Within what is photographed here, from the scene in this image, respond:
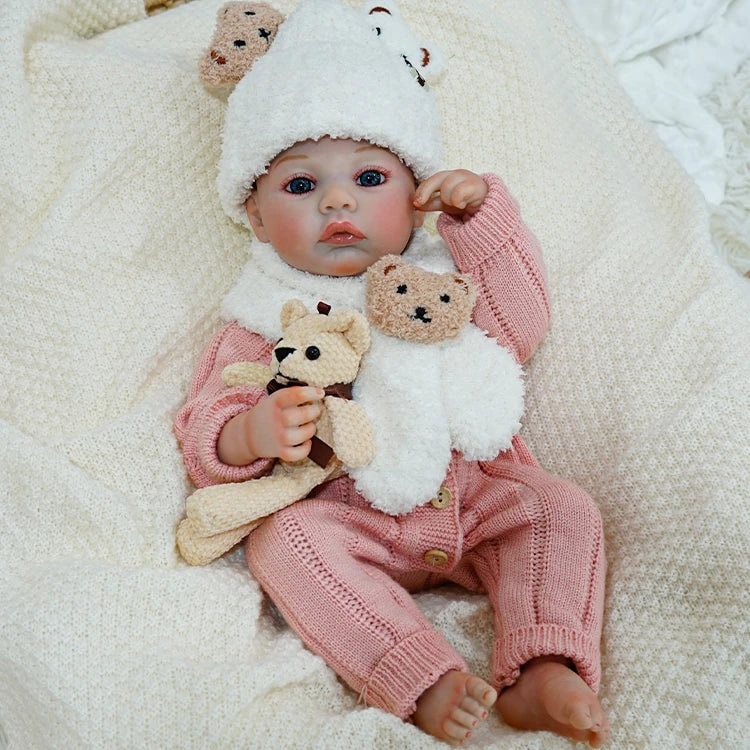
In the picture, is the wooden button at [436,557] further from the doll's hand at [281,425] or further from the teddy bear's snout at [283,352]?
the teddy bear's snout at [283,352]

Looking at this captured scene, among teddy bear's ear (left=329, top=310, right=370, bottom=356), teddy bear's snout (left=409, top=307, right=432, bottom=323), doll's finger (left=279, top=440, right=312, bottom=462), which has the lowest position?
doll's finger (left=279, top=440, right=312, bottom=462)

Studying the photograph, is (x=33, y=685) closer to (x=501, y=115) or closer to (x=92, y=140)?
(x=92, y=140)

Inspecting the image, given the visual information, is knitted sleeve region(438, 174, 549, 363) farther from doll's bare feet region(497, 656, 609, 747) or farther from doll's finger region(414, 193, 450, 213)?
doll's bare feet region(497, 656, 609, 747)

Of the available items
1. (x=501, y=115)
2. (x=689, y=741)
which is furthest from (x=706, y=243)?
(x=689, y=741)

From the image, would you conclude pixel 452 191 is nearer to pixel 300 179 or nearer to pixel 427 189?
pixel 427 189

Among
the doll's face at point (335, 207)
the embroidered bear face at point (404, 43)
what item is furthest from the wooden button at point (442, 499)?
the embroidered bear face at point (404, 43)

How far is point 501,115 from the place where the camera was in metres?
1.60

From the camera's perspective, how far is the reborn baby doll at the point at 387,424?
3.61 ft

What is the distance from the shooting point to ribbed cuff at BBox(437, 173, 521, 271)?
1.30 m

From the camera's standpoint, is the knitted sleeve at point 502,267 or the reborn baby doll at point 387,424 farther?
the knitted sleeve at point 502,267

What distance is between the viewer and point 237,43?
1.35 meters

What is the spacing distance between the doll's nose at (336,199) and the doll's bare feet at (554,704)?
24.4 inches

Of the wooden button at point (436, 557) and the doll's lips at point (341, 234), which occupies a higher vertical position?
the doll's lips at point (341, 234)

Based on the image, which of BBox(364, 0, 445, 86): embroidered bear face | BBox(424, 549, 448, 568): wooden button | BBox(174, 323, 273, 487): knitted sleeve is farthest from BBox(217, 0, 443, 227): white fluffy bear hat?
BBox(424, 549, 448, 568): wooden button
